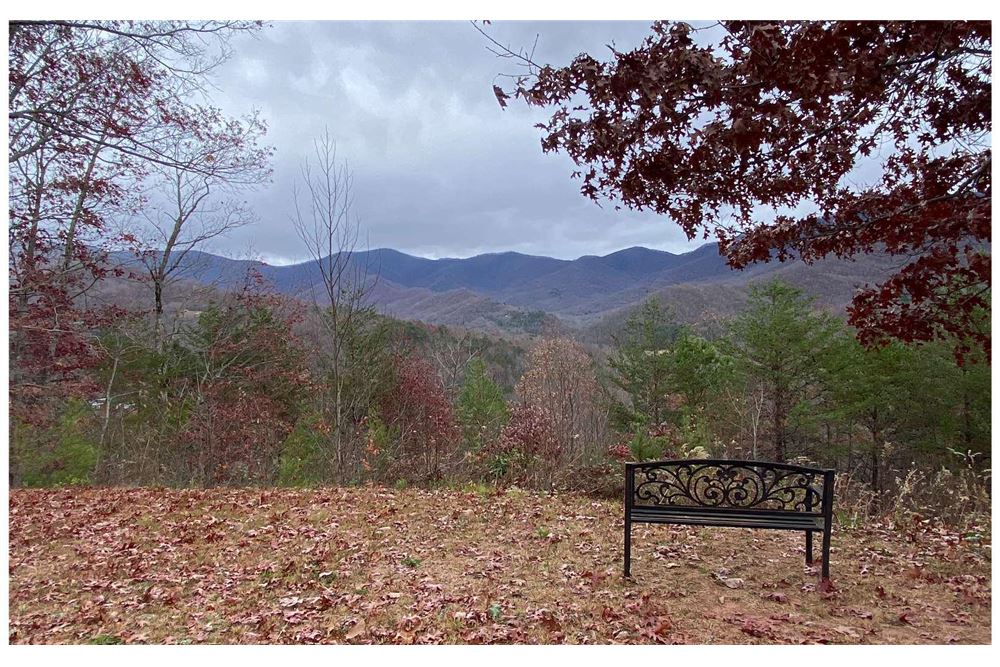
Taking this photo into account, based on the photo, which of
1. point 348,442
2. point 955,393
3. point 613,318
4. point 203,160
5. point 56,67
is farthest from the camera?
point 613,318

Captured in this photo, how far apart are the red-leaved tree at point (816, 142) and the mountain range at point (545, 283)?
338 mm

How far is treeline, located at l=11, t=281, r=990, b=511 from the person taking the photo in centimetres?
688

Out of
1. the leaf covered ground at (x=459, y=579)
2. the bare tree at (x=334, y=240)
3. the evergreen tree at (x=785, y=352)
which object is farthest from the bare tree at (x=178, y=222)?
the evergreen tree at (x=785, y=352)

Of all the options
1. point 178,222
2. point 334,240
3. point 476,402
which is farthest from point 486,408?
point 334,240

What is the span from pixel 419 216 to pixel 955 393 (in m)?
11.2

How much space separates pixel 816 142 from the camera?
8.73ft

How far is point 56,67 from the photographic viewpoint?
3.95m

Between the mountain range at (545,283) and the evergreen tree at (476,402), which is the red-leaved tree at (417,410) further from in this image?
the mountain range at (545,283)

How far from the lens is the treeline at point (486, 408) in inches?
271

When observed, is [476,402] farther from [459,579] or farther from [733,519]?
[733,519]

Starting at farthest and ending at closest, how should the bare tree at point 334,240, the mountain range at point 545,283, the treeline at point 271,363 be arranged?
1. the mountain range at point 545,283
2. the bare tree at point 334,240
3. the treeline at point 271,363

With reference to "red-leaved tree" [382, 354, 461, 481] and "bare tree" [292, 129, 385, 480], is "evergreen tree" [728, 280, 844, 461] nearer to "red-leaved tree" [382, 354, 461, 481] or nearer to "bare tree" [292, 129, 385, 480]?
"red-leaved tree" [382, 354, 461, 481]
